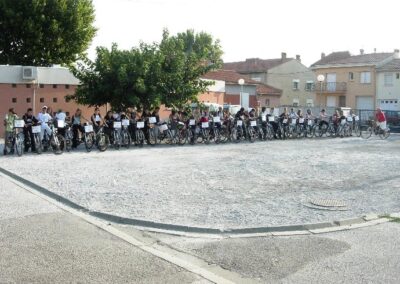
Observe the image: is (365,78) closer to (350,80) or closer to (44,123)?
(350,80)

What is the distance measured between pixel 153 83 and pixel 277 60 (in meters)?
41.8

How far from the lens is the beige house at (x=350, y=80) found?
5388 cm

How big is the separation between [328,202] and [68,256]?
5.18 metres

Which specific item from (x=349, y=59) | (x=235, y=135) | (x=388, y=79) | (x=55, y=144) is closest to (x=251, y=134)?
(x=235, y=135)

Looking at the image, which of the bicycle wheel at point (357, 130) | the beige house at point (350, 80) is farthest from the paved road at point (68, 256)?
the beige house at point (350, 80)

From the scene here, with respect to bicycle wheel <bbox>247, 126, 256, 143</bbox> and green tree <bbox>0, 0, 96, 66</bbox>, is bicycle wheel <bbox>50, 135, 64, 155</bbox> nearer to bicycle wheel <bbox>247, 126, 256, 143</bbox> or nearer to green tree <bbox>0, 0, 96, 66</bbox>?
bicycle wheel <bbox>247, 126, 256, 143</bbox>

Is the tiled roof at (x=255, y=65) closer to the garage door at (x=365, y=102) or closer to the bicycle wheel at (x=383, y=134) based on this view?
the garage door at (x=365, y=102)

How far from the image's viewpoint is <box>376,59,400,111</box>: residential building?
169 feet

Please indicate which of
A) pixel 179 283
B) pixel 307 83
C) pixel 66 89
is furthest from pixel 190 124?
pixel 307 83

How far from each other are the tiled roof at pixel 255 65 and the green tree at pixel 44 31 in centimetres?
3014

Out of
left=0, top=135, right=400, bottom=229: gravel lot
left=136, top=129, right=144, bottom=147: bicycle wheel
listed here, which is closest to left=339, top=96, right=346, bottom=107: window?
left=0, top=135, right=400, bottom=229: gravel lot

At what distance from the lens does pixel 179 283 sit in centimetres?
518

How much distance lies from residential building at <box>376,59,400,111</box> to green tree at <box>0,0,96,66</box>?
3186cm

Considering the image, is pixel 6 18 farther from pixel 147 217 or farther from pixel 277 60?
pixel 277 60
